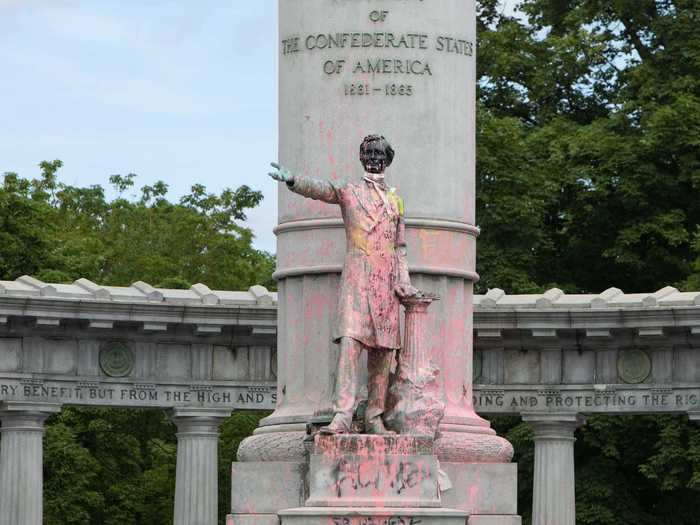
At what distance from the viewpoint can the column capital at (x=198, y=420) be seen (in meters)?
57.6

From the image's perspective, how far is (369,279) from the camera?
112 ft

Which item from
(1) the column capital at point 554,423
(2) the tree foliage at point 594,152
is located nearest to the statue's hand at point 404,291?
(1) the column capital at point 554,423

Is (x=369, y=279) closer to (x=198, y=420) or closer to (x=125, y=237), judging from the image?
(x=198, y=420)

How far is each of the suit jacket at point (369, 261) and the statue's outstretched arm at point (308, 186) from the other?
0.01 metres

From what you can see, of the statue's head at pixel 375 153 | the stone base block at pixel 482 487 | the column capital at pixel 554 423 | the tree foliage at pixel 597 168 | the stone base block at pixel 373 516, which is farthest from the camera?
the tree foliage at pixel 597 168

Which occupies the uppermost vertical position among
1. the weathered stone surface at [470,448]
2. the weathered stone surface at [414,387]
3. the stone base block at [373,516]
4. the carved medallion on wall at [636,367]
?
the carved medallion on wall at [636,367]

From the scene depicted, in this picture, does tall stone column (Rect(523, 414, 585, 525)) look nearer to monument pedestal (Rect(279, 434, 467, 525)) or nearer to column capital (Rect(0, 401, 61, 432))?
column capital (Rect(0, 401, 61, 432))

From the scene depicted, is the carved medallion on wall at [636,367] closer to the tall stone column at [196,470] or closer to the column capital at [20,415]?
the tall stone column at [196,470]

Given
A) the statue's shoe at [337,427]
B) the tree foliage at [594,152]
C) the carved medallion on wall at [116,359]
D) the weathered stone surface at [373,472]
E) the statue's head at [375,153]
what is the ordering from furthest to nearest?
1. the tree foliage at [594,152]
2. the carved medallion on wall at [116,359]
3. the statue's head at [375,153]
4. the statue's shoe at [337,427]
5. the weathered stone surface at [373,472]

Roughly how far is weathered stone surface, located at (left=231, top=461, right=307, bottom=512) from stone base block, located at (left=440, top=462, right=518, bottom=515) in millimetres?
2059

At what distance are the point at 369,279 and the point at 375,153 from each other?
68.6 inches

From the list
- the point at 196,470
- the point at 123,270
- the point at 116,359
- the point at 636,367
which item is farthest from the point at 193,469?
the point at 123,270

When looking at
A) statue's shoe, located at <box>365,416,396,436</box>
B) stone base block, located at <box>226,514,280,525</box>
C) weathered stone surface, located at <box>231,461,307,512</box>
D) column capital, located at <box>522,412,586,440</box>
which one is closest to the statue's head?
statue's shoe, located at <box>365,416,396,436</box>

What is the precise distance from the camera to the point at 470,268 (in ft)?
123
